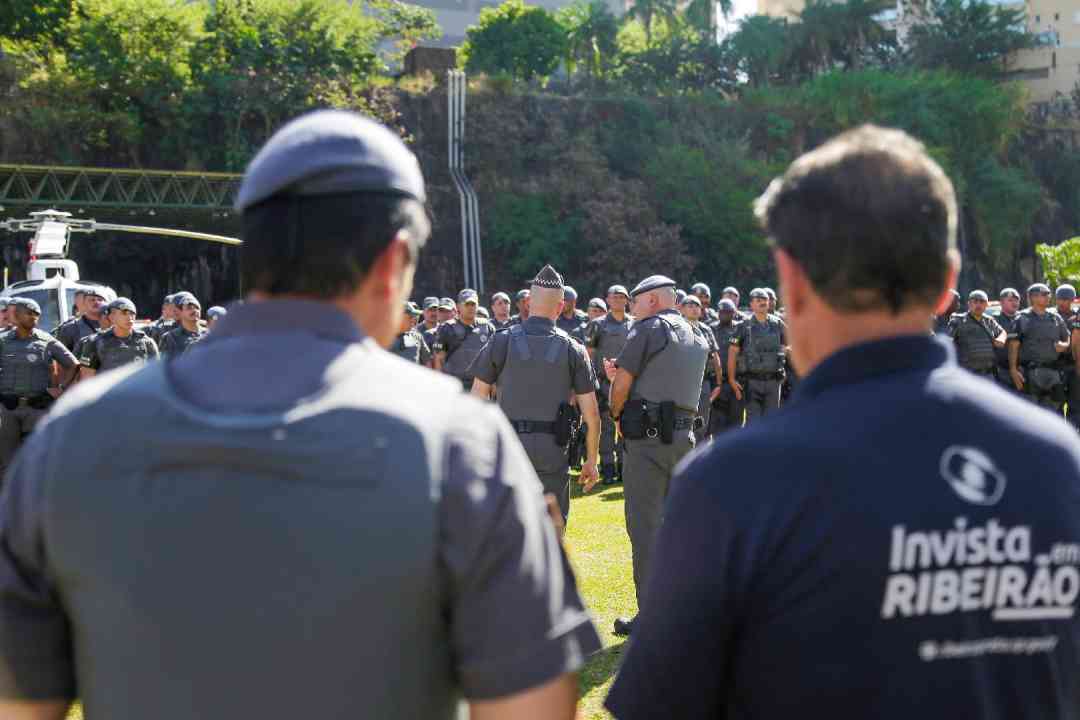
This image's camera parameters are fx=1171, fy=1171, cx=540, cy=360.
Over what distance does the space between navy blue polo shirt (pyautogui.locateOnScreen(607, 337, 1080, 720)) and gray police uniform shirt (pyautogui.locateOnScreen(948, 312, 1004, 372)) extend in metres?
13.4

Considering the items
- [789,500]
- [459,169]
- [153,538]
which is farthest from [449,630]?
[459,169]

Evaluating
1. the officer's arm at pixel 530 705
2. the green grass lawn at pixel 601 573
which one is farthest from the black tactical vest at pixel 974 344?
the officer's arm at pixel 530 705

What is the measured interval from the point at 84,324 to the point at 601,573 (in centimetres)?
804

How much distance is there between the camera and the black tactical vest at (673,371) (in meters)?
7.46

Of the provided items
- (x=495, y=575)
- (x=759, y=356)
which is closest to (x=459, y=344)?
(x=759, y=356)

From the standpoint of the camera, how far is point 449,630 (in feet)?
5.26

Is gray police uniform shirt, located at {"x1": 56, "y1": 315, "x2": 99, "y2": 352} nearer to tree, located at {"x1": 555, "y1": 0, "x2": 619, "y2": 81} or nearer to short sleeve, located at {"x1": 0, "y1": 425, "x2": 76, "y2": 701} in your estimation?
short sleeve, located at {"x1": 0, "y1": 425, "x2": 76, "y2": 701}

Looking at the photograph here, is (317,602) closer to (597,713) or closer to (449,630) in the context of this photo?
(449,630)

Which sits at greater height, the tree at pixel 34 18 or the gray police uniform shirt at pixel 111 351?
the tree at pixel 34 18

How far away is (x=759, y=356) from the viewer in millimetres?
14547

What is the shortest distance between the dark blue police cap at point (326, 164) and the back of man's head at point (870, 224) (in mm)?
615

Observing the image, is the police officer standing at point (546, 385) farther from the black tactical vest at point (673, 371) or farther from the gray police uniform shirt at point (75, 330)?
the gray police uniform shirt at point (75, 330)

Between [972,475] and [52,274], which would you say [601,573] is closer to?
[972,475]

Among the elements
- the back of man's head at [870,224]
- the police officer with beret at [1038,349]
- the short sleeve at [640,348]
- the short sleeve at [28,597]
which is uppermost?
the back of man's head at [870,224]
